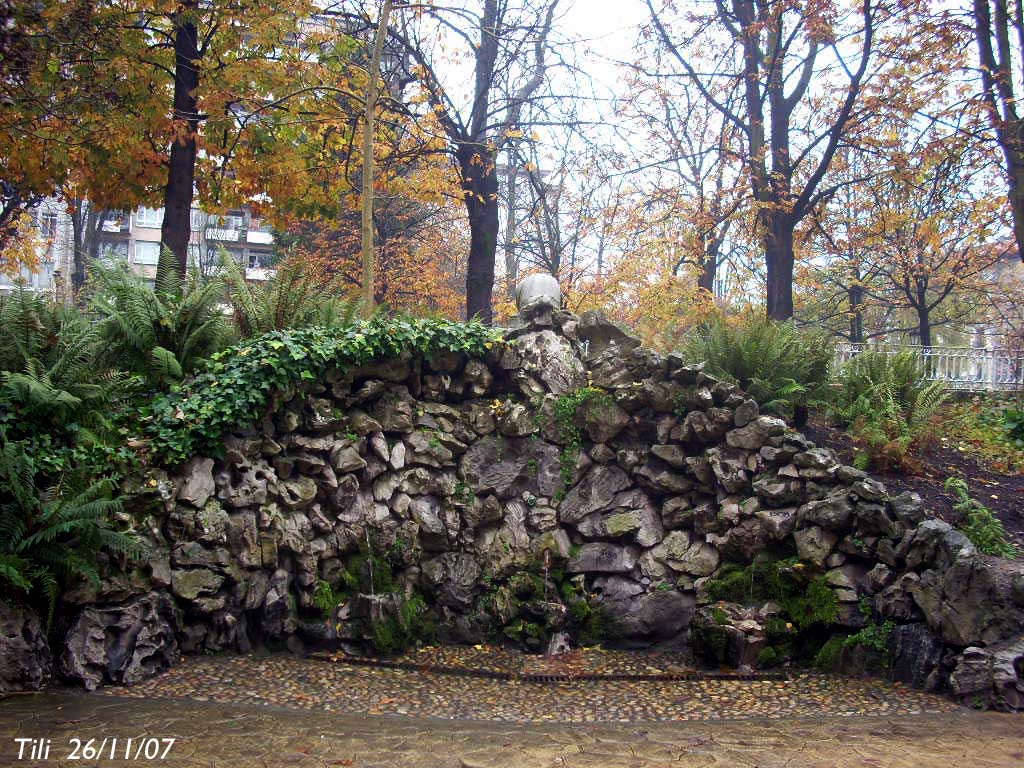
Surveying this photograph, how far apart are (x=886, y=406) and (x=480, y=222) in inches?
291

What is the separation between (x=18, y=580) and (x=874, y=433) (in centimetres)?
815

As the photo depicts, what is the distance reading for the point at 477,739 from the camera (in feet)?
17.5

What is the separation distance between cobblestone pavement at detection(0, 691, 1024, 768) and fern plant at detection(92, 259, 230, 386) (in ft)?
10.7

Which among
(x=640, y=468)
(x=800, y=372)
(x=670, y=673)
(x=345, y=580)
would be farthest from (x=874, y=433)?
(x=345, y=580)

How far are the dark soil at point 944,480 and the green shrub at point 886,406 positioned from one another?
7.0 inches

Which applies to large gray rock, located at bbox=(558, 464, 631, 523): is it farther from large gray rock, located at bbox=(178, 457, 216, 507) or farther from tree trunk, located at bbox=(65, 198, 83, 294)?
tree trunk, located at bbox=(65, 198, 83, 294)

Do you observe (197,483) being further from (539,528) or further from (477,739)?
(539,528)

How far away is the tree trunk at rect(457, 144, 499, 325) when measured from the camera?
13.1m

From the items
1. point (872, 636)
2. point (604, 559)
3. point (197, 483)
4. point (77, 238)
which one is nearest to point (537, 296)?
point (604, 559)

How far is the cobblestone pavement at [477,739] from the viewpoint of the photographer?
485cm

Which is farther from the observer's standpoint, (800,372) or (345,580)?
(800,372)

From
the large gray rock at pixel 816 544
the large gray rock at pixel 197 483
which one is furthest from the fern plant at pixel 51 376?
the large gray rock at pixel 816 544

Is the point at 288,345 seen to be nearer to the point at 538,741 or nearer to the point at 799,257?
the point at 538,741

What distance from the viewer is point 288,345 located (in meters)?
7.76
